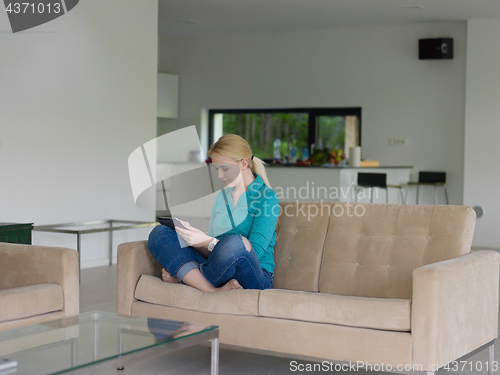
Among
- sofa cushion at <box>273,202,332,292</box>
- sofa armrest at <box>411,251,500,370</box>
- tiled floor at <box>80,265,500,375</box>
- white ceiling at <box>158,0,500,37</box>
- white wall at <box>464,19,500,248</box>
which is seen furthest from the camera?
white wall at <box>464,19,500,248</box>

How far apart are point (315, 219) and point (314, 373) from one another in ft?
2.52

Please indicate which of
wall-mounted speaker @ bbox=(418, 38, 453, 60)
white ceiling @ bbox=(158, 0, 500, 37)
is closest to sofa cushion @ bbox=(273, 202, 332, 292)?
white ceiling @ bbox=(158, 0, 500, 37)

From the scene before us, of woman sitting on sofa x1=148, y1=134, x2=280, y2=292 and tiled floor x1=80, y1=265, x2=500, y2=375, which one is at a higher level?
woman sitting on sofa x1=148, y1=134, x2=280, y2=292

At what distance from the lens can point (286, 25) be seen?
9.06 meters

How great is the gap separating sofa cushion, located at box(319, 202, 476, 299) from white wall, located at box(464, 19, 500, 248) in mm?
5757

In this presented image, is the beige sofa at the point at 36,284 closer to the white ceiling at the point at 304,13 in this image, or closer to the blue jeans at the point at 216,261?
the blue jeans at the point at 216,261

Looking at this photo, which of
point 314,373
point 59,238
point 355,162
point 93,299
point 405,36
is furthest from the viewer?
point 405,36

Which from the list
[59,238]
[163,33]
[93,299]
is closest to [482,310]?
[93,299]

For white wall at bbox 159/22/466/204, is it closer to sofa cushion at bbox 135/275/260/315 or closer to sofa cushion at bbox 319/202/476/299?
sofa cushion at bbox 319/202/476/299

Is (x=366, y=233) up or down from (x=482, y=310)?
up

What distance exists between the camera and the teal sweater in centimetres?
289

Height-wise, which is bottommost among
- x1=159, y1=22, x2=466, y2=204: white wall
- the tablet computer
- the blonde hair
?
the tablet computer

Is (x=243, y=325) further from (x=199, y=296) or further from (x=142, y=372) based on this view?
(x=142, y=372)

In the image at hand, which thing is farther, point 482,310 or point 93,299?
point 93,299
